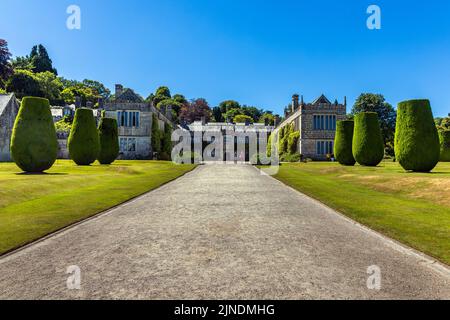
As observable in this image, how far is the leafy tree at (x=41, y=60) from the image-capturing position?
115 metres

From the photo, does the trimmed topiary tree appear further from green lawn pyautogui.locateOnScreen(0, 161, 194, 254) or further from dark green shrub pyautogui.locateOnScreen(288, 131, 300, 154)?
green lawn pyautogui.locateOnScreen(0, 161, 194, 254)

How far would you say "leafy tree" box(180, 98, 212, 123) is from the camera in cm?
10856

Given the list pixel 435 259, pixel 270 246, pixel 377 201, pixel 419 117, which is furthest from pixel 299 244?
pixel 419 117

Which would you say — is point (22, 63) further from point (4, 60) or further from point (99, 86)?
point (4, 60)

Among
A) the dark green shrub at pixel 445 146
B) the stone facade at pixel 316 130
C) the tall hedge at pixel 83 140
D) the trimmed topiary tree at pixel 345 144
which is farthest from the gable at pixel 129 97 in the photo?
the dark green shrub at pixel 445 146

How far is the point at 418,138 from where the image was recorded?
22.1 metres

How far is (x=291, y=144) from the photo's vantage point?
55156mm

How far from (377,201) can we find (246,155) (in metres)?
61.2

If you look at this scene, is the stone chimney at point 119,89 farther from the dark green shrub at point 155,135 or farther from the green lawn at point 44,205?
the green lawn at point 44,205

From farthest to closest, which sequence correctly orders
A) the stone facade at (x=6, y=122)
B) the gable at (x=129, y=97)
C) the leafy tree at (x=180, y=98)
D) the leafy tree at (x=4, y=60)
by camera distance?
the leafy tree at (x=180, y=98) < the leafy tree at (x=4, y=60) < the gable at (x=129, y=97) < the stone facade at (x=6, y=122)

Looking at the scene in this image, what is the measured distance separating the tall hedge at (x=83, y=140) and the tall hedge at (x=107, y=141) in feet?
9.75

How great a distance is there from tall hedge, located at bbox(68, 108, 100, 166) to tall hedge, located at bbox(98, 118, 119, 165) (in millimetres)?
2971

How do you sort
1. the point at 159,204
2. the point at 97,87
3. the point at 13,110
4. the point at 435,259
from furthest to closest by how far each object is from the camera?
1. the point at 97,87
2. the point at 13,110
3. the point at 159,204
4. the point at 435,259

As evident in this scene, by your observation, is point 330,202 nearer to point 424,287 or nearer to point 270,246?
point 270,246
